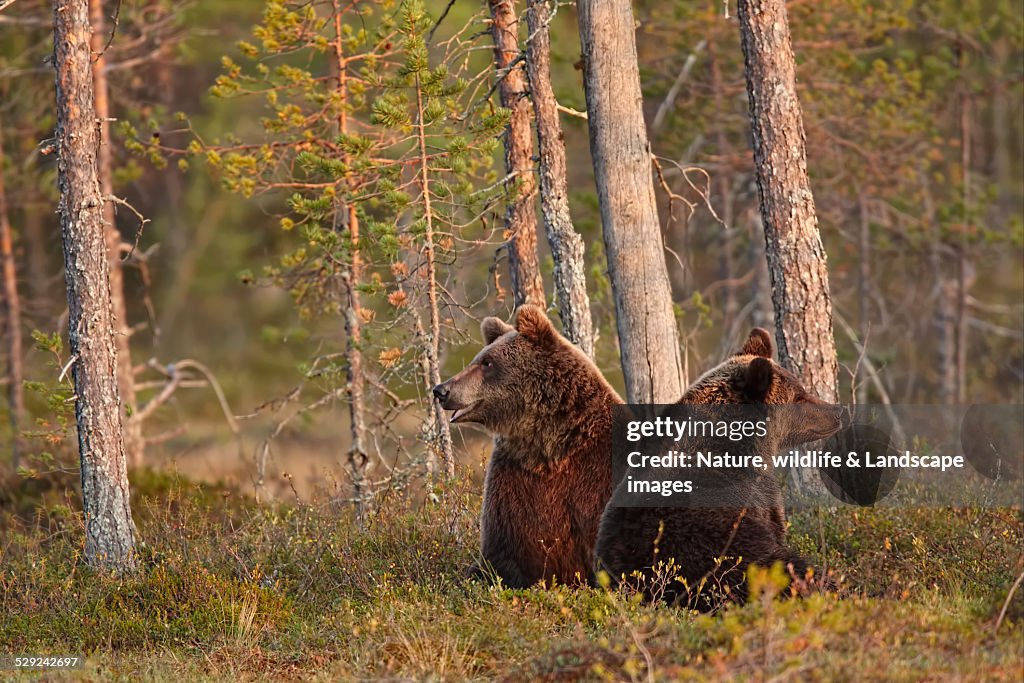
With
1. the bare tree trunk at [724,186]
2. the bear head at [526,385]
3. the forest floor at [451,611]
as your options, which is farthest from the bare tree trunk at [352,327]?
the bare tree trunk at [724,186]

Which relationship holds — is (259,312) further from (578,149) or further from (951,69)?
(951,69)

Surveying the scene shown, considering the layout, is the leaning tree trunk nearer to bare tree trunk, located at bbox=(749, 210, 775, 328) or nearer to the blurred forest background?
the blurred forest background

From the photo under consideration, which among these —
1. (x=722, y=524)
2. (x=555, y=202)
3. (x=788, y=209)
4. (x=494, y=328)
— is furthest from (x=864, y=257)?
(x=722, y=524)

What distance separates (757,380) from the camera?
7.41 m

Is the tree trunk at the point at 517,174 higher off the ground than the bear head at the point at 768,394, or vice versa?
the tree trunk at the point at 517,174

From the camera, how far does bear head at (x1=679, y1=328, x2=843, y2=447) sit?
24.5 feet

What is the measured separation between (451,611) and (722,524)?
186cm

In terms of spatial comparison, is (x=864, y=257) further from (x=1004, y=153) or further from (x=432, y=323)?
(x=1004, y=153)

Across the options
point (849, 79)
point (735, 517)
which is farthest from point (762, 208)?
point (849, 79)

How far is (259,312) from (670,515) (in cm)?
2516

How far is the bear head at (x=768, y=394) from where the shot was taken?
294 inches

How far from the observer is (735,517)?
711 cm

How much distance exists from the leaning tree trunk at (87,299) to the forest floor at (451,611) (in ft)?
1.26

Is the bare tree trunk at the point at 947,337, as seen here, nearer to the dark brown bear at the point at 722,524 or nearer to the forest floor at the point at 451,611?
the forest floor at the point at 451,611
